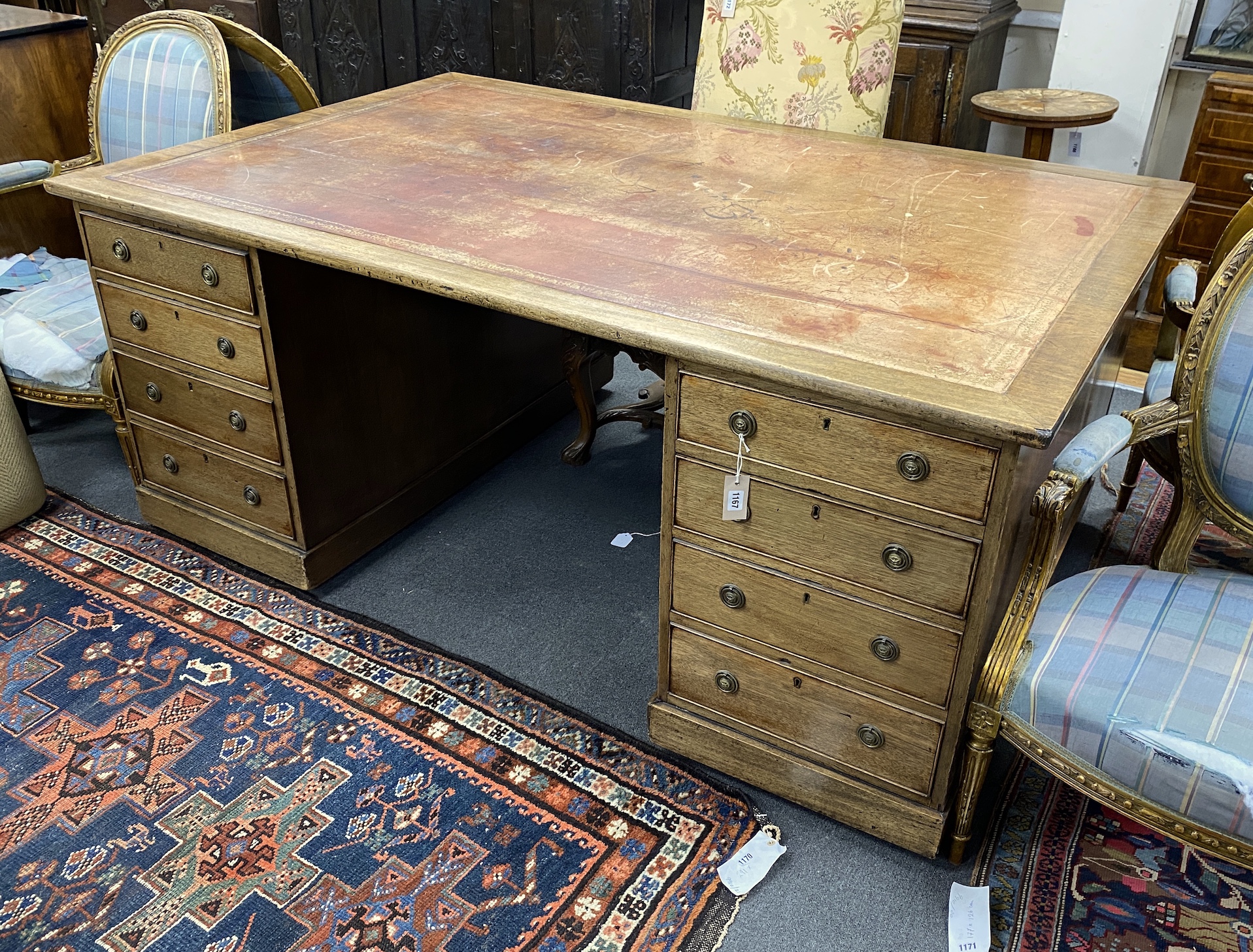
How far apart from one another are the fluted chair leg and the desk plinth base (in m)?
0.03

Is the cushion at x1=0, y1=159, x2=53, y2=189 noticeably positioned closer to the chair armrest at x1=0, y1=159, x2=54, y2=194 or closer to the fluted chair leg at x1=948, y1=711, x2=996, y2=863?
the chair armrest at x1=0, y1=159, x2=54, y2=194

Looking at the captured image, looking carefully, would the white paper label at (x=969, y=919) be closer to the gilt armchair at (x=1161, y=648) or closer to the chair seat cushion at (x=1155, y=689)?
the gilt armchair at (x=1161, y=648)

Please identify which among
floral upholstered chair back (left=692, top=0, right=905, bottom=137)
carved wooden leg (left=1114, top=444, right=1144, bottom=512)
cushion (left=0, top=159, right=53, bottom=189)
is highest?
floral upholstered chair back (left=692, top=0, right=905, bottom=137)

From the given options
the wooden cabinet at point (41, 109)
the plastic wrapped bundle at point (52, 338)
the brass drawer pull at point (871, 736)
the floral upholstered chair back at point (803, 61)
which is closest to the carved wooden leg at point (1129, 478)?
the floral upholstered chair back at point (803, 61)

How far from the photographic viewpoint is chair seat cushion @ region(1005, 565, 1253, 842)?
4.55 feet

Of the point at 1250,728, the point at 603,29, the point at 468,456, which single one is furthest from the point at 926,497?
the point at 603,29

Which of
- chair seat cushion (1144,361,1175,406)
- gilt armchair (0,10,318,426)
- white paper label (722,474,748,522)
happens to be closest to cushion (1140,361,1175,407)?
chair seat cushion (1144,361,1175,406)

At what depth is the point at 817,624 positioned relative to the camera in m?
1.70

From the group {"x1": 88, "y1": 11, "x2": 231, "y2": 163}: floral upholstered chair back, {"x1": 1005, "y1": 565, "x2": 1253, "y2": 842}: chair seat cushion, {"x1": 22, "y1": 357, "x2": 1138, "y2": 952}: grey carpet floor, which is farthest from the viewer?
{"x1": 88, "y1": 11, "x2": 231, "y2": 163}: floral upholstered chair back

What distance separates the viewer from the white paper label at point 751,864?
174 cm

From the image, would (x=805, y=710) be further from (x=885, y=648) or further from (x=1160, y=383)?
(x=1160, y=383)

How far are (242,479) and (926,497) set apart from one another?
1.61m

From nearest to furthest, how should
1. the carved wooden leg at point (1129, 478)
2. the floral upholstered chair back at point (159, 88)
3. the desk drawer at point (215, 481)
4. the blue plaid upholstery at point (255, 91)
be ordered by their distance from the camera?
the desk drawer at point (215, 481) < the carved wooden leg at point (1129, 478) < the floral upholstered chair back at point (159, 88) < the blue plaid upholstery at point (255, 91)

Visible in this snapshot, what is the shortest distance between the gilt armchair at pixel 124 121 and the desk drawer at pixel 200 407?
0.11 metres
